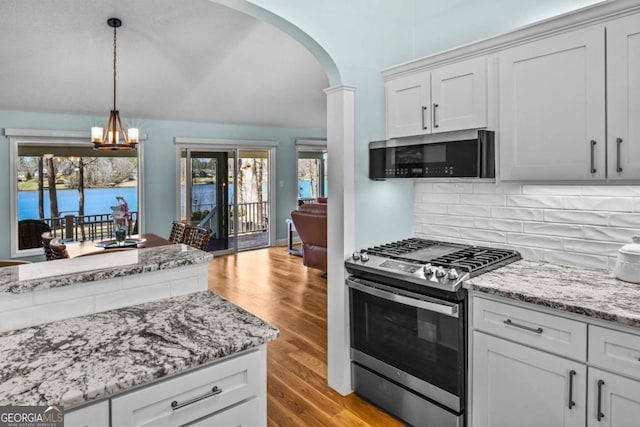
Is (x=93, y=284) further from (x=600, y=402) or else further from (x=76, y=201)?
(x=76, y=201)

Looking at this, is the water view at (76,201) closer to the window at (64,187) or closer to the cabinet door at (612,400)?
the window at (64,187)

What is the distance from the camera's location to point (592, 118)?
1853 mm

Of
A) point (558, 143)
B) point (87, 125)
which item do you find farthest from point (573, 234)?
point (87, 125)

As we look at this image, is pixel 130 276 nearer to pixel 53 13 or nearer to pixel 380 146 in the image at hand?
pixel 380 146

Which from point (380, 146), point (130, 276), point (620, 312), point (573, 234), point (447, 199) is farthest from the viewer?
point (447, 199)

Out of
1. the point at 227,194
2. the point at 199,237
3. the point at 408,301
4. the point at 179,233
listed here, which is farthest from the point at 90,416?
the point at 227,194

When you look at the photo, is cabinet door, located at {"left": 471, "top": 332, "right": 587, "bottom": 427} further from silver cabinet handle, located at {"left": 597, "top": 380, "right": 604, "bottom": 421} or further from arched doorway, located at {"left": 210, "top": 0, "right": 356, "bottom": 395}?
arched doorway, located at {"left": 210, "top": 0, "right": 356, "bottom": 395}

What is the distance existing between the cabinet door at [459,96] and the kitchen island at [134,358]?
1.59 metres

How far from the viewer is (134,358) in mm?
1181

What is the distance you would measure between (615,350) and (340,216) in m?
1.44

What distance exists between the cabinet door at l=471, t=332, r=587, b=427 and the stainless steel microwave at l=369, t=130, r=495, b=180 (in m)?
0.85

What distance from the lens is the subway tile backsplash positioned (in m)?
2.09

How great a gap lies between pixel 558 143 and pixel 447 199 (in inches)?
36.2

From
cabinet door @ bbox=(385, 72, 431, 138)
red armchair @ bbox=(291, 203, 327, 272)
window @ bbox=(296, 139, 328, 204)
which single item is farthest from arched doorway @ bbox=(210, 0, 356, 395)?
window @ bbox=(296, 139, 328, 204)
